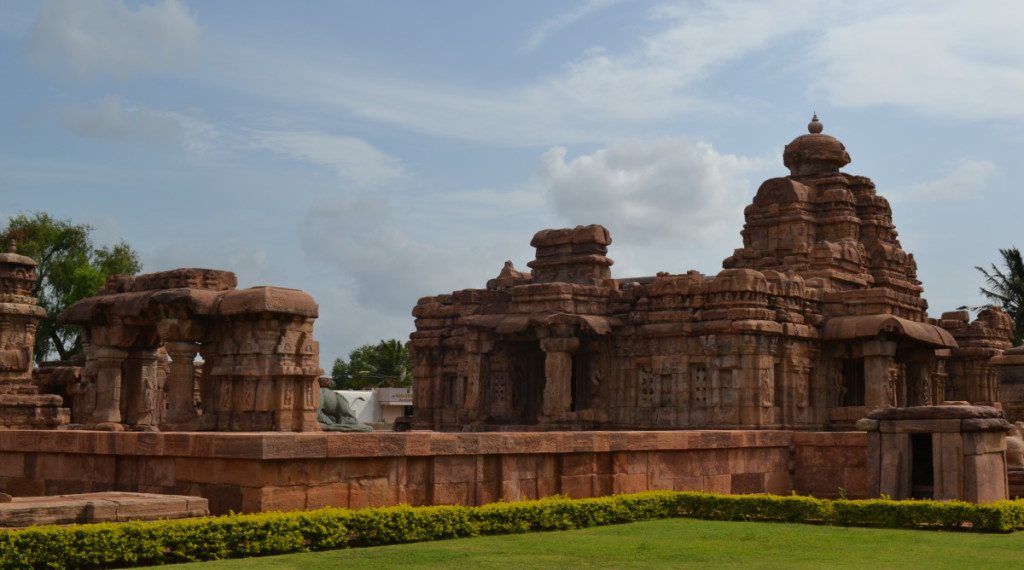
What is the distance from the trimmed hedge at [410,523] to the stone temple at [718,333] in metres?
9.95

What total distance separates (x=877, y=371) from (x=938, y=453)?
35.1 ft

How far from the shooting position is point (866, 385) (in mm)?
25422

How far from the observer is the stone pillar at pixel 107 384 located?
19.7 m

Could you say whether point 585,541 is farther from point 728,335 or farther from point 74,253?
point 74,253

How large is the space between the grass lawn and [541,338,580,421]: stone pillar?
12.5 m

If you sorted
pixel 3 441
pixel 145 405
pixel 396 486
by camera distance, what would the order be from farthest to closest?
pixel 145 405 < pixel 3 441 < pixel 396 486

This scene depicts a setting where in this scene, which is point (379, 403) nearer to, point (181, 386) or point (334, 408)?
point (334, 408)

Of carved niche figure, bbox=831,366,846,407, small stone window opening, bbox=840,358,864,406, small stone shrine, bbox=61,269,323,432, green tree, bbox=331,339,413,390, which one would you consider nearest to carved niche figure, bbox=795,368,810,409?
carved niche figure, bbox=831,366,846,407

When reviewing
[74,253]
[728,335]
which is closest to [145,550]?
[728,335]

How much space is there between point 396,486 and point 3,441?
521 centimetres

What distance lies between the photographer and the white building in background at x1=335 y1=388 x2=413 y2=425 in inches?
1935

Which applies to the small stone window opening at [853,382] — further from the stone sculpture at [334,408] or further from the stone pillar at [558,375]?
the stone sculpture at [334,408]

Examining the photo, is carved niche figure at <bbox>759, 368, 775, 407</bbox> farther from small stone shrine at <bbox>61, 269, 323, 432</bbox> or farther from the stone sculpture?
the stone sculpture

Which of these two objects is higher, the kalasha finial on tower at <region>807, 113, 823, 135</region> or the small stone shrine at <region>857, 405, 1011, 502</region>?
the kalasha finial on tower at <region>807, 113, 823, 135</region>
